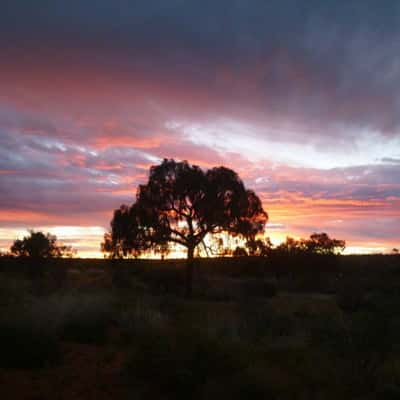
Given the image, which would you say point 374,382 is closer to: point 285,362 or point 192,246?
point 285,362

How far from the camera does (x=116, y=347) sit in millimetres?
12367

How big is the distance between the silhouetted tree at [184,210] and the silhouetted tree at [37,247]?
19.0 feet

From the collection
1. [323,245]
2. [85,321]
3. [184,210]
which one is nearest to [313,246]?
[323,245]

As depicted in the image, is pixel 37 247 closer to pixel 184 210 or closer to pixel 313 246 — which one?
pixel 184 210

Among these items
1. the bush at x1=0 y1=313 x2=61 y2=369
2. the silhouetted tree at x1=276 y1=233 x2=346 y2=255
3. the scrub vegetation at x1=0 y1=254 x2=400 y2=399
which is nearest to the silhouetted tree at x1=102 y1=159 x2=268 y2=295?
the scrub vegetation at x1=0 y1=254 x2=400 y2=399

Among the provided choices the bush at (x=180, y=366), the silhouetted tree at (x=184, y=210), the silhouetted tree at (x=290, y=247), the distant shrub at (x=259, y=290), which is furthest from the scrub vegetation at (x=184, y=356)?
the silhouetted tree at (x=290, y=247)

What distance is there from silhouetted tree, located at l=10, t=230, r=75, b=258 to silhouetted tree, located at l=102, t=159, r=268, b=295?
5785 millimetres

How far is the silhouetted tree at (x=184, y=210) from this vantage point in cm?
2980

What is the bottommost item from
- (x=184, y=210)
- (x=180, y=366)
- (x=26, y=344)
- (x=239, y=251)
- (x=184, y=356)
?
(x=180, y=366)

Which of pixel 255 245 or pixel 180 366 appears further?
pixel 255 245

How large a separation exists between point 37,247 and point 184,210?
10804 mm

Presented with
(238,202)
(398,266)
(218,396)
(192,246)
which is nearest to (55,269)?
(192,246)

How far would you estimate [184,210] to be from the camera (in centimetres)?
3028

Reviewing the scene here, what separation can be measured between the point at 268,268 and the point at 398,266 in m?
13.7
